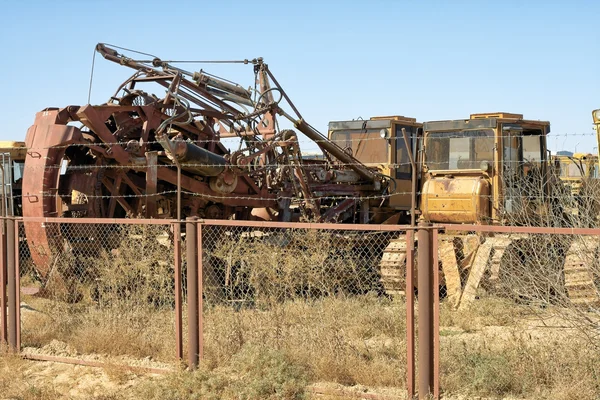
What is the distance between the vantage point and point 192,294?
6637mm

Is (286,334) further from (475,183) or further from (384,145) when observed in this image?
(384,145)

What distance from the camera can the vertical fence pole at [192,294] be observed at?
21.7 feet

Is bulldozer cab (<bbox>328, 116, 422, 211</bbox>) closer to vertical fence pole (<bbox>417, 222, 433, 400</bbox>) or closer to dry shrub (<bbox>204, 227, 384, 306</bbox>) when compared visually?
dry shrub (<bbox>204, 227, 384, 306</bbox>)

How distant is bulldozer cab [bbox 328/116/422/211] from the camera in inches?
547

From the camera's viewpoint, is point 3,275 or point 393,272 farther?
point 393,272

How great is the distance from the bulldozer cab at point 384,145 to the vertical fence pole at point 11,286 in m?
7.44

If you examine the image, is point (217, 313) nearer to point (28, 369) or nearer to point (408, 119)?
point (28, 369)

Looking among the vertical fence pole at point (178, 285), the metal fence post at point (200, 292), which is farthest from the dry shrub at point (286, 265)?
the vertical fence pole at point (178, 285)

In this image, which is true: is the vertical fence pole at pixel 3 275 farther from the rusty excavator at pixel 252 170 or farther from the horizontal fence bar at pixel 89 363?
the rusty excavator at pixel 252 170

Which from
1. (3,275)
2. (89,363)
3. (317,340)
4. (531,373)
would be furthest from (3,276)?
(531,373)

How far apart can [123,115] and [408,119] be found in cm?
567

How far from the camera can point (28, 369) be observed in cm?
739

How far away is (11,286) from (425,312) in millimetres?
4751

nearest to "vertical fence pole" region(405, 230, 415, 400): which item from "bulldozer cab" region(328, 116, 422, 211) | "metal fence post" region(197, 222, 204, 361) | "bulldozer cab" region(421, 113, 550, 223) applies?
"metal fence post" region(197, 222, 204, 361)
